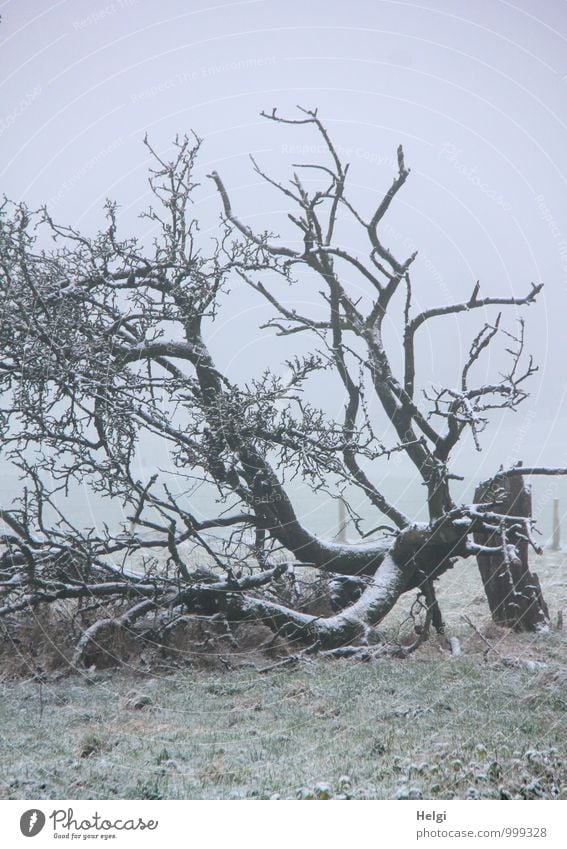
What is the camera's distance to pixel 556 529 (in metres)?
8.12

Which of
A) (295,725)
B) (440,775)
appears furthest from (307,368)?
(440,775)

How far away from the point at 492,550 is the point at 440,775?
9.22 feet

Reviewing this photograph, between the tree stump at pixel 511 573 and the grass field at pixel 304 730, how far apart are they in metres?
0.54

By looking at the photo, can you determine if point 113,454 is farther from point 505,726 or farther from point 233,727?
point 505,726

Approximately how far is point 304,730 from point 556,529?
458cm

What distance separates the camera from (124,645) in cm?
579

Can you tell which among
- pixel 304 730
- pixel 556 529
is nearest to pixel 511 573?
pixel 556 529

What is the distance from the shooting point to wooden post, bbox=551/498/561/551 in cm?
755

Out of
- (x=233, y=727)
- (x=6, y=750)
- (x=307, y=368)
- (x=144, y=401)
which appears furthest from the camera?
(x=307, y=368)

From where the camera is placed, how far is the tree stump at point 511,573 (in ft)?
21.0
